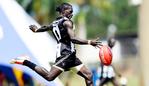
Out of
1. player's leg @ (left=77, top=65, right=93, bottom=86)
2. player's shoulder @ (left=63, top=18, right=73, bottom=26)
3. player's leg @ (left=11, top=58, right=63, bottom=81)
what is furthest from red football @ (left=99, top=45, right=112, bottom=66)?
player's leg @ (left=11, top=58, right=63, bottom=81)

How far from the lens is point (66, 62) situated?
14578 mm

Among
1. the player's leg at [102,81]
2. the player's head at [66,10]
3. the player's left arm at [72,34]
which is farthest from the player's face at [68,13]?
the player's leg at [102,81]

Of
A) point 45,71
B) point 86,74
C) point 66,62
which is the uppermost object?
point 66,62

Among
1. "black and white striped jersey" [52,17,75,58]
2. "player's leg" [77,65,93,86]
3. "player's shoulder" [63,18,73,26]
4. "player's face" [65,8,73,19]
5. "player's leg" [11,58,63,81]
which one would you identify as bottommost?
"player's leg" [77,65,93,86]

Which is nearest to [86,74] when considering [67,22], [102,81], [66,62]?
[66,62]

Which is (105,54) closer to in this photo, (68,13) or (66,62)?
(66,62)

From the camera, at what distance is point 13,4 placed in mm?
19688

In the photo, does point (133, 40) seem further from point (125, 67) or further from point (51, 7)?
point (51, 7)

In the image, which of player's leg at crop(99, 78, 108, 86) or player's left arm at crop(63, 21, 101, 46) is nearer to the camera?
player's left arm at crop(63, 21, 101, 46)

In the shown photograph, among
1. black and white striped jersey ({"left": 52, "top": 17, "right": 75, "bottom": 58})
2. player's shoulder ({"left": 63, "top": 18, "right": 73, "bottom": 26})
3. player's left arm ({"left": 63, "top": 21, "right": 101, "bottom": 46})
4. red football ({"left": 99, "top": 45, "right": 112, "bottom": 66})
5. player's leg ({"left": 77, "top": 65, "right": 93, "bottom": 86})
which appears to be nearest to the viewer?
player's left arm ({"left": 63, "top": 21, "right": 101, "bottom": 46})

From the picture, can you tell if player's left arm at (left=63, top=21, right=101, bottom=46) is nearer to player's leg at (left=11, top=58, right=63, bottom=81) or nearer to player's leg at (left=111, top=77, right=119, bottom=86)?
player's leg at (left=11, top=58, right=63, bottom=81)

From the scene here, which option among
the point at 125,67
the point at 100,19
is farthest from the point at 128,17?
the point at 125,67

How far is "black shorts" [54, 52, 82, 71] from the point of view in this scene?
14562 millimetres

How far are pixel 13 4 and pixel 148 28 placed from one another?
12484 mm
